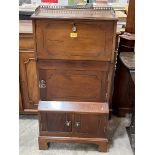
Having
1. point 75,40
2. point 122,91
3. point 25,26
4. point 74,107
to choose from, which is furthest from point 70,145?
point 25,26

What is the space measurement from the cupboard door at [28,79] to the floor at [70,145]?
22 centimetres

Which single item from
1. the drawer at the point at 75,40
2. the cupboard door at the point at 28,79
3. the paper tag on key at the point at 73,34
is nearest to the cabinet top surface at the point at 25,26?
the cupboard door at the point at 28,79

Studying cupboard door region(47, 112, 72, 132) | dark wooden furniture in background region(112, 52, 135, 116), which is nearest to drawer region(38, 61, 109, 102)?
cupboard door region(47, 112, 72, 132)

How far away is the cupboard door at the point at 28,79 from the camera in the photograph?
1875mm

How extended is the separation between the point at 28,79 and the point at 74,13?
→ 0.72 m

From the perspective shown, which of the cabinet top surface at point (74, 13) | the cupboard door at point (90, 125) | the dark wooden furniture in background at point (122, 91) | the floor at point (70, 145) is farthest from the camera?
the dark wooden furniture in background at point (122, 91)

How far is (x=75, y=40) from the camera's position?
151 cm

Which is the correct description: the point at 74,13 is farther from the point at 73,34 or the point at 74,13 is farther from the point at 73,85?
the point at 73,85

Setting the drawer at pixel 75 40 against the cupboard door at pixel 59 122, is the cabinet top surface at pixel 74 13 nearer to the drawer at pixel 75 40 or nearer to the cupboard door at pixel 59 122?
the drawer at pixel 75 40

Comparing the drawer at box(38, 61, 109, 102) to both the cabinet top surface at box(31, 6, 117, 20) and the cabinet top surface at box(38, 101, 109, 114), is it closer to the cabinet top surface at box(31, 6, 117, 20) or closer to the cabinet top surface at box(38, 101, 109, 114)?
the cabinet top surface at box(38, 101, 109, 114)

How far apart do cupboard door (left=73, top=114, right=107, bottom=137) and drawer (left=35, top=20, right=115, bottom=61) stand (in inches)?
17.9

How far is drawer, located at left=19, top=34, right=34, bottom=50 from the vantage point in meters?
1.76
